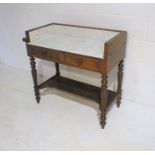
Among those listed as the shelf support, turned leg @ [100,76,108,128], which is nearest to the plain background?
the shelf support

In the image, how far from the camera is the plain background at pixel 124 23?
67.9 inches

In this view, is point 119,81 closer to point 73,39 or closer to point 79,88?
point 79,88

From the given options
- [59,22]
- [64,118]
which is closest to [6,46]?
[59,22]

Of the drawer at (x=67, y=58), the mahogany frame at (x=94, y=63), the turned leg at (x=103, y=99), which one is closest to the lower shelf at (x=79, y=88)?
the mahogany frame at (x=94, y=63)

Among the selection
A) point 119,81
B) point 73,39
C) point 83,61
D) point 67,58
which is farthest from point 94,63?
point 119,81

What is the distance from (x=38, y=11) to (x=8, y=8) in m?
0.50

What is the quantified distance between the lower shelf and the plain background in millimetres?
212

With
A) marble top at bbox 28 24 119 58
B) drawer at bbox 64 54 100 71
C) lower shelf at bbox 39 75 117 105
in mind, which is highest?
marble top at bbox 28 24 119 58

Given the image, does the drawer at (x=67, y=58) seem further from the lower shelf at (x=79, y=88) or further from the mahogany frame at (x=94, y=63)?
the lower shelf at (x=79, y=88)

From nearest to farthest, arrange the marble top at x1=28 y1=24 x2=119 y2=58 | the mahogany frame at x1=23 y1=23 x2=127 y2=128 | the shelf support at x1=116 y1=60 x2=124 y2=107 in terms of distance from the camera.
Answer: the mahogany frame at x1=23 y1=23 x2=127 y2=128 < the marble top at x1=28 y1=24 x2=119 y2=58 < the shelf support at x1=116 y1=60 x2=124 y2=107

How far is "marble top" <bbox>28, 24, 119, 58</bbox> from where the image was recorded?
158 cm

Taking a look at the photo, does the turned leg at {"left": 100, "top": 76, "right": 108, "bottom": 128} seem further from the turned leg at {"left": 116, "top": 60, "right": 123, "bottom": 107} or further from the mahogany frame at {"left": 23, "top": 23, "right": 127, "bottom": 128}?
the turned leg at {"left": 116, "top": 60, "right": 123, "bottom": 107}

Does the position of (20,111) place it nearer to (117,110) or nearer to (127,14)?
(117,110)
